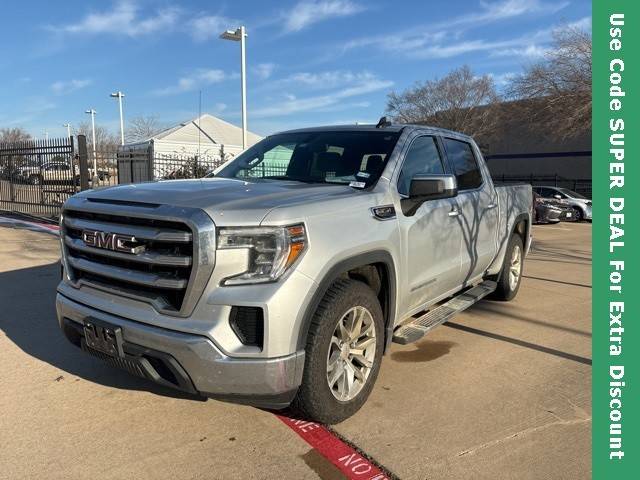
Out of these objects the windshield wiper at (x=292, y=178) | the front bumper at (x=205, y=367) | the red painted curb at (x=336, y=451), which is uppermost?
the windshield wiper at (x=292, y=178)

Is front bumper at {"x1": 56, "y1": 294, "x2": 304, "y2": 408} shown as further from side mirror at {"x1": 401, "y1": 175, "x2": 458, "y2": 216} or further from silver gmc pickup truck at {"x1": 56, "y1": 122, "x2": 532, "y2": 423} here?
side mirror at {"x1": 401, "y1": 175, "x2": 458, "y2": 216}

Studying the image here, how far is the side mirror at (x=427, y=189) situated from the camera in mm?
3490

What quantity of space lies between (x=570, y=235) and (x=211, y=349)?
14219mm

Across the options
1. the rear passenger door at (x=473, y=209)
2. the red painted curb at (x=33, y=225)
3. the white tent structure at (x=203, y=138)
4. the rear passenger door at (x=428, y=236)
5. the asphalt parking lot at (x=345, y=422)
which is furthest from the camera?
the white tent structure at (x=203, y=138)

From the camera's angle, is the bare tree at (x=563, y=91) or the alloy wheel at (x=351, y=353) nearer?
the alloy wheel at (x=351, y=353)

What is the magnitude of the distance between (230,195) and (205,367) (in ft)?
3.21

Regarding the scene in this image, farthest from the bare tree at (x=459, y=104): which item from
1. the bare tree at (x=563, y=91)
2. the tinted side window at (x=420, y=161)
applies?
the tinted side window at (x=420, y=161)

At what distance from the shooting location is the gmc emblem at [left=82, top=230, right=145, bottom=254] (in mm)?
2838

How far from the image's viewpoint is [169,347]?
266cm

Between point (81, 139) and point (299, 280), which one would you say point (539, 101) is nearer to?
point (81, 139)

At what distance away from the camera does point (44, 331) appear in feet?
15.8

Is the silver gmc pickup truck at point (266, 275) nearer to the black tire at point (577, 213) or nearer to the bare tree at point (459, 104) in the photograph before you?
the black tire at point (577, 213)

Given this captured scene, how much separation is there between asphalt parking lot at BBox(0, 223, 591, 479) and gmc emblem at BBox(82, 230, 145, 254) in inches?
44.4

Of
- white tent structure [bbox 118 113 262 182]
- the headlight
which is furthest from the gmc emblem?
white tent structure [bbox 118 113 262 182]
